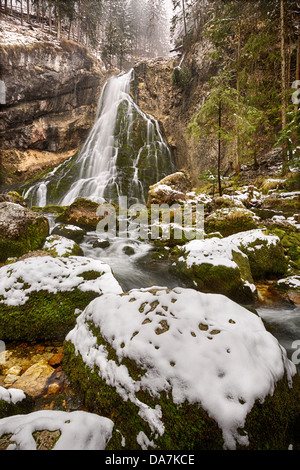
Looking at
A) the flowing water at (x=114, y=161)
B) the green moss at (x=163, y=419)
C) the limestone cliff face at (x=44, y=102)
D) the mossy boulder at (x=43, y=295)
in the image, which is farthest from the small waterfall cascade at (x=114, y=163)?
the green moss at (x=163, y=419)

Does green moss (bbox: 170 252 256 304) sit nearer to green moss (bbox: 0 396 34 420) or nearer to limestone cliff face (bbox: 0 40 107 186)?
green moss (bbox: 0 396 34 420)

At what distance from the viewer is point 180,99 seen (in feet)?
70.9

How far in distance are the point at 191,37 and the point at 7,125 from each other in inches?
869

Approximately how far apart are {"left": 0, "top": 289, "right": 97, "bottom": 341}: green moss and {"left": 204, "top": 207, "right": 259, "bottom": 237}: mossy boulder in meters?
6.09

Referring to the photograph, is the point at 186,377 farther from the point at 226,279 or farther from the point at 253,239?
the point at 253,239

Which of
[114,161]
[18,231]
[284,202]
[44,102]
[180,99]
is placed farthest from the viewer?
[44,102]

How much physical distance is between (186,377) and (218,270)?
3.31 m

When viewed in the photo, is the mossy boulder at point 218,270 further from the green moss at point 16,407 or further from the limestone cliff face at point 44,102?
the limestone cliff face at point 44,102

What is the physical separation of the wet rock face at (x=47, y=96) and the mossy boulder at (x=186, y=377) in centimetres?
2635

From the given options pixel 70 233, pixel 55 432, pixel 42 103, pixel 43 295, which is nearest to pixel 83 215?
pixel 70 233

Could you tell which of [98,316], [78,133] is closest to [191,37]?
[78,133]

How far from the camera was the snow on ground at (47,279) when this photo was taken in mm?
3217

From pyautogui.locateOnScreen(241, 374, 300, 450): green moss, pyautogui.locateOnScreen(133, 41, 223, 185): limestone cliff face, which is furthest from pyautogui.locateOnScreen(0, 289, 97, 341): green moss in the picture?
→ pyautogui.locateOnScreen(133, 41, 223, 185): limestone cliff face

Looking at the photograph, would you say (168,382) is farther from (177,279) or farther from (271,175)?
(271,175)
